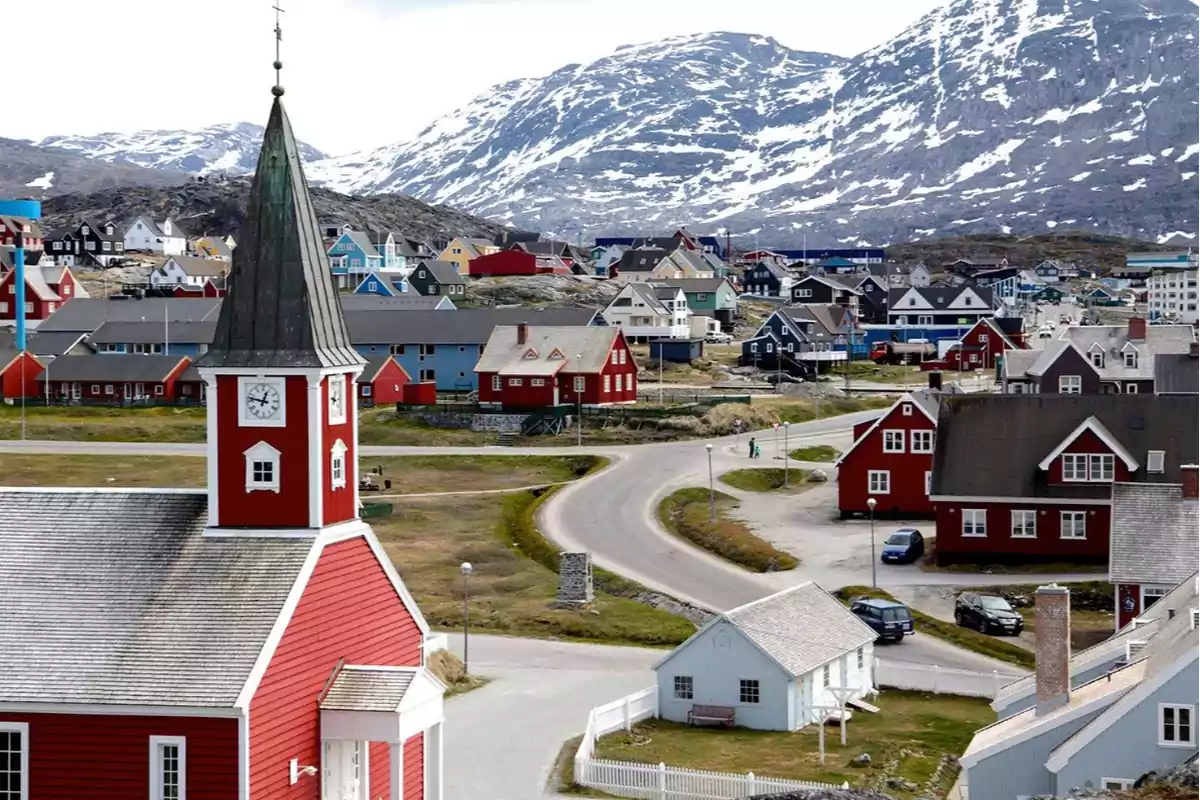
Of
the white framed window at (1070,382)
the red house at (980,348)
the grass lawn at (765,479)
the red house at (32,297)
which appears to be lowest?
the grass lawn at (765,479)

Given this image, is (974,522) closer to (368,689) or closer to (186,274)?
(368,689)

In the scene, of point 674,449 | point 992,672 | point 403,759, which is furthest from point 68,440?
point 403,759

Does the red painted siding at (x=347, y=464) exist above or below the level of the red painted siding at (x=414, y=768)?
above

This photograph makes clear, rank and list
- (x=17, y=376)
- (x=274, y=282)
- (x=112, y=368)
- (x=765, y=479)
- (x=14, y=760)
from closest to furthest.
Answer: (x=14, y=760)
(x=274, y=282)
(x=765, y=479)
(x=112, y=368)
(x=17, y=376)

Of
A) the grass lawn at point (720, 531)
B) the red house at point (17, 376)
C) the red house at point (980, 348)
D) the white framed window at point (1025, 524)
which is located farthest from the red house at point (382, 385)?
the white framed window at point (1025, 524)

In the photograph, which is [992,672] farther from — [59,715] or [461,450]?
[461,450]

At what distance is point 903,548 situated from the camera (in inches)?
2507

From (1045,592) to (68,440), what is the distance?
252 ft

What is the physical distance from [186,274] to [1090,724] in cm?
15060

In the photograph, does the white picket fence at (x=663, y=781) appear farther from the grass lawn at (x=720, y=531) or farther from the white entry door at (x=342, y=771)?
the grass lawn at (x=720, y=531)

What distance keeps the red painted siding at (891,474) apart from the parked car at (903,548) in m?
6.96

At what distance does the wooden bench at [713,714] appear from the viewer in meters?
43.2

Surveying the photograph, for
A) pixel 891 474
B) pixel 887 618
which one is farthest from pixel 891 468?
pixel 887 618

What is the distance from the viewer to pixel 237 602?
3028 cm
